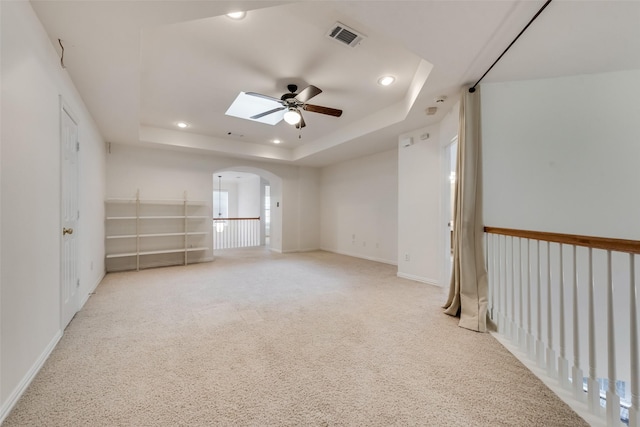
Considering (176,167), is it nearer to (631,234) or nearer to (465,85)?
(465,85)

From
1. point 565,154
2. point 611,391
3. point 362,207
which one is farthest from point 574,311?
point 362,207

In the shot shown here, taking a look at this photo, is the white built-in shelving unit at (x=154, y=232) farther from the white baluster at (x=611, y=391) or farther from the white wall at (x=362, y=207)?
the white baluster at (x=611, y=391)

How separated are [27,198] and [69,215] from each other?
44.6 inches

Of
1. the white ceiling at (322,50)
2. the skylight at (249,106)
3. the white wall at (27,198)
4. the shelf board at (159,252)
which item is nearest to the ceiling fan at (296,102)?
the white ceiling at (322,50)

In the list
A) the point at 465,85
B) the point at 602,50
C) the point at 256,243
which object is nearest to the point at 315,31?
the point at 465,85

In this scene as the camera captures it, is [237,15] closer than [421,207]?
Yes

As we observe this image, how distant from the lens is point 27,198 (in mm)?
1681

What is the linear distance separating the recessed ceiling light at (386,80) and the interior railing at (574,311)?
196 cm

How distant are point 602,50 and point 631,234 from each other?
6.19 ft

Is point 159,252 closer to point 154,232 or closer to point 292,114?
point 154,232

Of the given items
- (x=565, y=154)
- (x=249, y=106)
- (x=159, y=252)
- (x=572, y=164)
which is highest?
(x=249, y=106)

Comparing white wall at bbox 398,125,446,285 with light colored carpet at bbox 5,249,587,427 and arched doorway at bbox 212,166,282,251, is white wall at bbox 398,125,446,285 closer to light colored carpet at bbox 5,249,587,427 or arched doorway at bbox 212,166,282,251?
light colored carpet at bbox 5,249,587,427

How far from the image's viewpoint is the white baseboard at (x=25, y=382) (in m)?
1.39

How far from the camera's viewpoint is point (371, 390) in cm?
162
